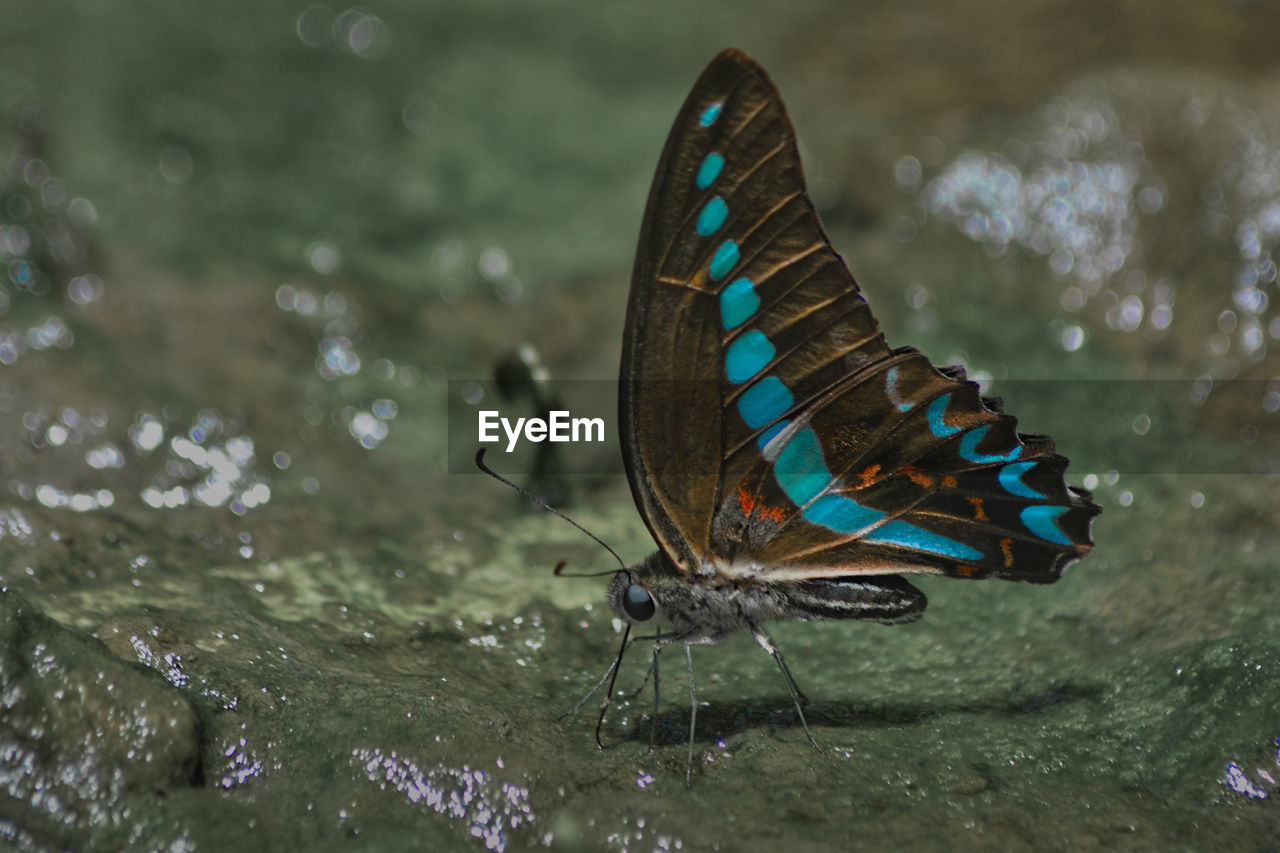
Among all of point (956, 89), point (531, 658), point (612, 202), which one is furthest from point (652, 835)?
point (956, 89)

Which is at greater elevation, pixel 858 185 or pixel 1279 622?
pixel 858 185

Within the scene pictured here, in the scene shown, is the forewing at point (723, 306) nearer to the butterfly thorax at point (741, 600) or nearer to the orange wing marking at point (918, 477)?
the butterfly thorax at point (741, 600)

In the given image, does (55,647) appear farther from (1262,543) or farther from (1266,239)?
(1266,239)

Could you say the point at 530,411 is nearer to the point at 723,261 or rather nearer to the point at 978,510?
the point at 723,261

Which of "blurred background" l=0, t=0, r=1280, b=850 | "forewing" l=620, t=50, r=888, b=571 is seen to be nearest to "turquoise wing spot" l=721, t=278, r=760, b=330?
"forewing" l=620, t=50, r=888, b=571

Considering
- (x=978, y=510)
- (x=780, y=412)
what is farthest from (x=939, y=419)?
(x=780, y=412)
